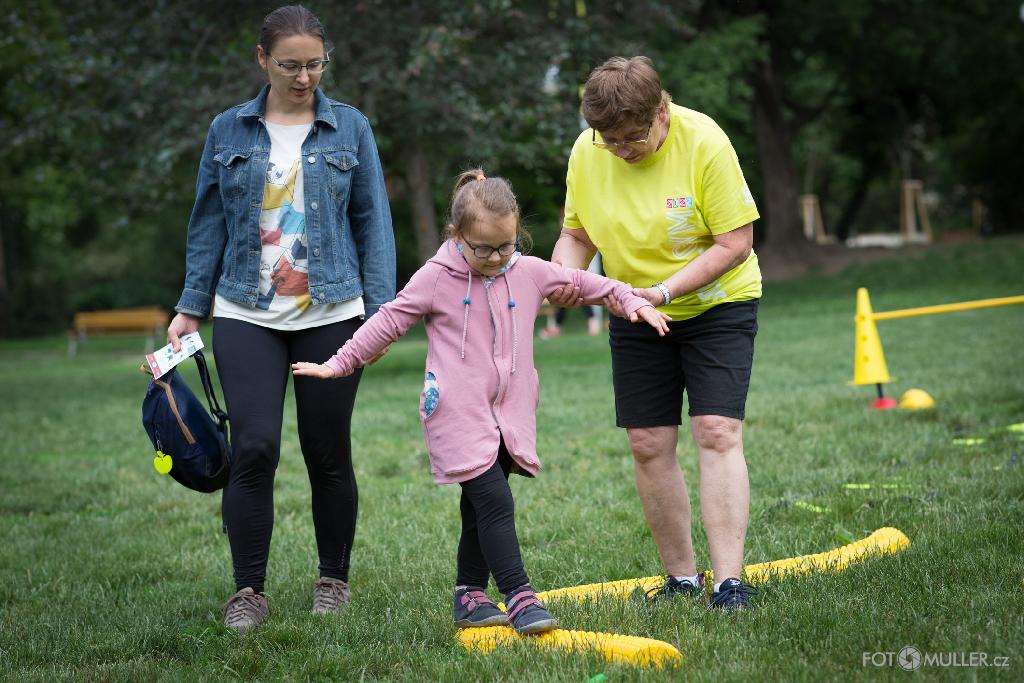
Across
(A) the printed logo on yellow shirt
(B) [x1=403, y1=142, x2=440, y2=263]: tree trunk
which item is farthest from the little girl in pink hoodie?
(B) [x1=403, y1=142, x2=440, y2=263]: tree trunk

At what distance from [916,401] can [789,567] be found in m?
4.67

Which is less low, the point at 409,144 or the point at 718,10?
the point at 718,10

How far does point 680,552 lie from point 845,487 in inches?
80.5

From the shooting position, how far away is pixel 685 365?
411 centimetres

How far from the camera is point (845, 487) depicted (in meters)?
6.00

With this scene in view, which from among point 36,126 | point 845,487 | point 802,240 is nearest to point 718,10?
point 802,240

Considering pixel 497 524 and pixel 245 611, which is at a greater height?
pixel 497 524

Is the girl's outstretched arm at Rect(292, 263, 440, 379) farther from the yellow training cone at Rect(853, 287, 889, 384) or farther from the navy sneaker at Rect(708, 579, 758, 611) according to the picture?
the yellow training cone at Rect(853, 287, 889, 384)

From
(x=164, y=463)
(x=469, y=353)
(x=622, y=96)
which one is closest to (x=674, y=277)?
(x=622, y=96)

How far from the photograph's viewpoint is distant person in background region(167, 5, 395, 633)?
13.8 feet

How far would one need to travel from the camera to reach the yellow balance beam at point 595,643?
11.1 ft

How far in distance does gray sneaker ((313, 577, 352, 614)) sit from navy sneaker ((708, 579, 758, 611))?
4.75 ft

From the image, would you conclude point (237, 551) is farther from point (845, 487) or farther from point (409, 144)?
point (409, 144)

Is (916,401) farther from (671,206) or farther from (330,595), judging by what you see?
(330,595)
